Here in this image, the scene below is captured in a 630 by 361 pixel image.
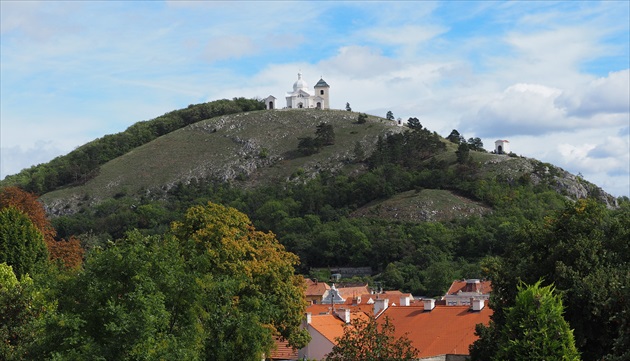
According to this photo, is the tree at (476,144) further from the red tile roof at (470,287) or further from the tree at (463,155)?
the red tile roof at (470,287)

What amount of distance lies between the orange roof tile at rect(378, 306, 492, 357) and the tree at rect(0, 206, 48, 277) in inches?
783

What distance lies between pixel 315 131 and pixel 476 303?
135m

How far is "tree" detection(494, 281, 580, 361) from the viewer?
97.3 feet

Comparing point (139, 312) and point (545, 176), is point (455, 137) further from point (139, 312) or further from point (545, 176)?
point (139, 312)

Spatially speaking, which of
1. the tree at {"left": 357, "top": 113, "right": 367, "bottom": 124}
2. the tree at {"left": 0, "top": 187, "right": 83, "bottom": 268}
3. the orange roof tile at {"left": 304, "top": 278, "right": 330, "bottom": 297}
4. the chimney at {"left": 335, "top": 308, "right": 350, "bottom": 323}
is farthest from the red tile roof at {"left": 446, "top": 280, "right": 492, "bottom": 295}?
the tree at {"left": 357, "top": 113, "right": 367, "bottom": 124}

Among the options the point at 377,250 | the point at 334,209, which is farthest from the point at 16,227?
the point at 334,209

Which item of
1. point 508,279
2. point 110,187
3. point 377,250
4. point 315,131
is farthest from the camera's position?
point 315,131

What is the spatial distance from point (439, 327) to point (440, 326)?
0.15 metres

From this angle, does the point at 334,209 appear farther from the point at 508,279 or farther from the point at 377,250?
the point at 508,279

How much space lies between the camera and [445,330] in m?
53.1

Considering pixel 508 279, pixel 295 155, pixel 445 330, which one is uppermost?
pixel 295 155

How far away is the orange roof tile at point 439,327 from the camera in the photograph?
50.4m

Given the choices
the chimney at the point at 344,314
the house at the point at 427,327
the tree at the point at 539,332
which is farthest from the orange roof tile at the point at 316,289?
the tree at the point at 539,332

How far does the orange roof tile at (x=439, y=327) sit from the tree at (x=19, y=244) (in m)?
19.9
